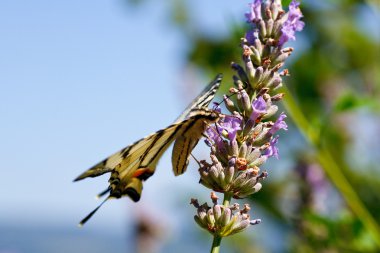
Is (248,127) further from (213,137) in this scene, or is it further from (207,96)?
(207,96)

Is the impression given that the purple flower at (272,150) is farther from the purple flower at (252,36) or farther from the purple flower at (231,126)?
the purple flower at (252,36)

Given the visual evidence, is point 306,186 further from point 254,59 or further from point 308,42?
point 308,42

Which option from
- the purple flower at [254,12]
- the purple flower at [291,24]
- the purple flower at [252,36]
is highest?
the purple flower at [254,12]

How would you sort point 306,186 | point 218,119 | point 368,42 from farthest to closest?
point 368,42, point 306,186, point 218,119

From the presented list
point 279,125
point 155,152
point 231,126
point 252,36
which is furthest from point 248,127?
point 155,152

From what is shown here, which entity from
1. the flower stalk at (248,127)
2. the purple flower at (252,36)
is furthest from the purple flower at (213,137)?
the purple flower at (252,36)

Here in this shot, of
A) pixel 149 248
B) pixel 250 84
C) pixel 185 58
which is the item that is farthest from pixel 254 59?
pixel 185 58
